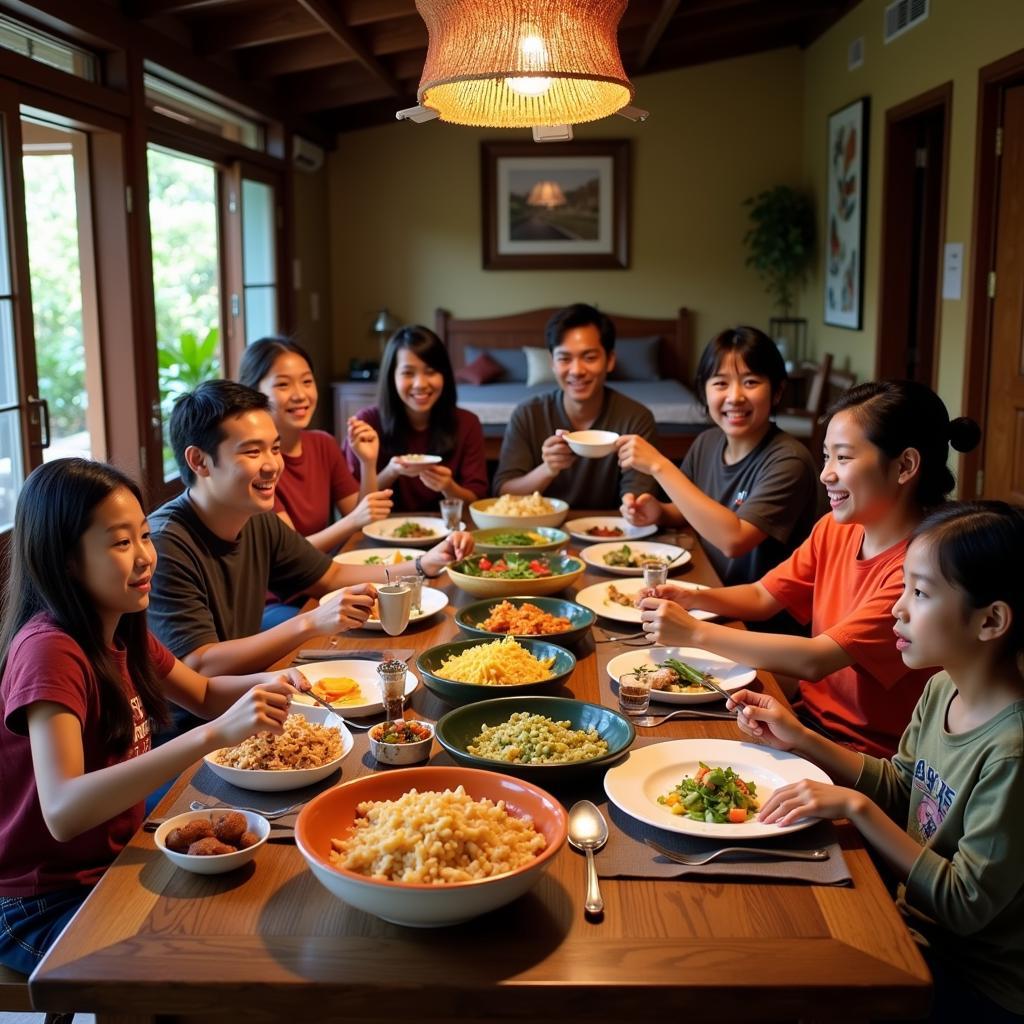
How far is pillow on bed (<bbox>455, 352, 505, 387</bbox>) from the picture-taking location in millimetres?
7723

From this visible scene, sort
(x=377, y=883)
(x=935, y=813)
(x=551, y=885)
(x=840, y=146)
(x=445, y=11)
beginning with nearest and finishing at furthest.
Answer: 1. (x=377, y=883)
2. (x=551, y=885)
3. (x=935, y=813)
4. (x=445, y=11)
5. (x=840, y=146)

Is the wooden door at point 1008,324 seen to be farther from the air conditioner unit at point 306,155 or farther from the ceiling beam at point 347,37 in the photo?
the air conditioner unit at point 306,155

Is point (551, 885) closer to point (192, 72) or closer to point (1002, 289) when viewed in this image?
point (1002, 289)

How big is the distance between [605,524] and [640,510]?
143mm

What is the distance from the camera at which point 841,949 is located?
3.76 ft

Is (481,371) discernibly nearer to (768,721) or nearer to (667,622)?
(667,622)

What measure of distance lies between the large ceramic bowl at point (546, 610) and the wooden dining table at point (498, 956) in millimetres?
784

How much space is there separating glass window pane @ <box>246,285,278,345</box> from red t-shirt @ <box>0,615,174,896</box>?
4.81 m

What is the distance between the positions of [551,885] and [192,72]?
14.9 feet

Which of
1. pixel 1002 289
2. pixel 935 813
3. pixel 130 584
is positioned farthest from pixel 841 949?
pixel 1002 289

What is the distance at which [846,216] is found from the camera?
673cm

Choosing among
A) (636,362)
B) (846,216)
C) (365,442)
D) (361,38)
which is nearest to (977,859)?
(365,442)

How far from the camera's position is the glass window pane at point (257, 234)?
6133mm

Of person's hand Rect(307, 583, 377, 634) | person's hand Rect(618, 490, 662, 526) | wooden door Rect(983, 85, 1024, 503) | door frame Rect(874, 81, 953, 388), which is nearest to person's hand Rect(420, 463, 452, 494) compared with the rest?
person's hand Rect(618, 490, 662, 526)
